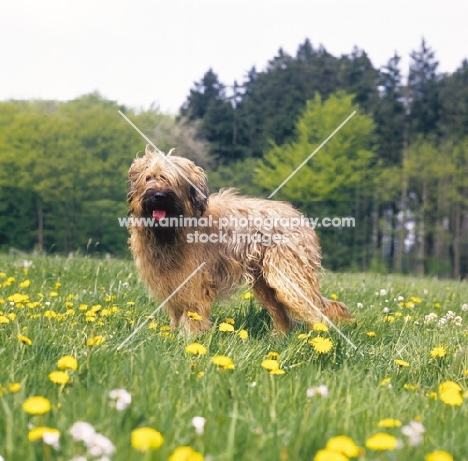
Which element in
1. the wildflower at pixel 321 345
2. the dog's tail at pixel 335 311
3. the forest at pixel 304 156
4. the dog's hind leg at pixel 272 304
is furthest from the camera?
the forest at pixel 304 156

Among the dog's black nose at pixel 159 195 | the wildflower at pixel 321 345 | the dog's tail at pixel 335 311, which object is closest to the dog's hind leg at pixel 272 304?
the dog's tail at pixel 335 311

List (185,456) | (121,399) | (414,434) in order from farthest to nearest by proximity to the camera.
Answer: (121,399) → (414,434) → (185,456)

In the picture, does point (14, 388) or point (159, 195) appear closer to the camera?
point (14, 388)

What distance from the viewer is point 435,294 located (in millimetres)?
7047

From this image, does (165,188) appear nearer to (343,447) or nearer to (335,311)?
(335,311)

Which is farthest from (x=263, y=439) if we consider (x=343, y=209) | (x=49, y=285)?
(x=343, y=209)

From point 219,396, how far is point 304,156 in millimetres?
29251

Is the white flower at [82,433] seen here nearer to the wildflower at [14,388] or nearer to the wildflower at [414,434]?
the wildflower at [14,388]

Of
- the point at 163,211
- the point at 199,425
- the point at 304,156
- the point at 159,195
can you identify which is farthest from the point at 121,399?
the point at 304,156

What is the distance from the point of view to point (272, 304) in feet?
16.2

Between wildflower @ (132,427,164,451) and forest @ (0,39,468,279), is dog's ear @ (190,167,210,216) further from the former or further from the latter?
forest @ (0,39,468,279)

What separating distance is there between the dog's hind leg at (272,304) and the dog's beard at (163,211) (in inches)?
38.9

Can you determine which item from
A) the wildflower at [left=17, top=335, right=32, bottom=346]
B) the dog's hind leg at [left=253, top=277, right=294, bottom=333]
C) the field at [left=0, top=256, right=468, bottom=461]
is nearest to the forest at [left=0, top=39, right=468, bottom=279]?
Answer: the dog's hind leg at [left=253, top=277, right=294, bottom=333]

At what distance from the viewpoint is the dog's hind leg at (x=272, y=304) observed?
16.0 ft
